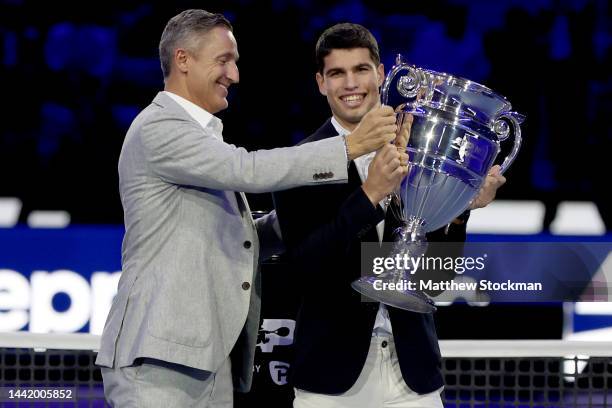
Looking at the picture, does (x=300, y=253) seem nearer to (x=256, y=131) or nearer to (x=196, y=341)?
(x=196, y=341)

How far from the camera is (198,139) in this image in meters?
2.39

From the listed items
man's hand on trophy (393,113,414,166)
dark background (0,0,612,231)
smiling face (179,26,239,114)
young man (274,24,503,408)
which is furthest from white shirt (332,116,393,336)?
dark background (0,0,612,231)

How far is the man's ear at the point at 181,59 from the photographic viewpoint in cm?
254

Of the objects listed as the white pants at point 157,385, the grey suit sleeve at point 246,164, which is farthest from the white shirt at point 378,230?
the white pants at point 157,385

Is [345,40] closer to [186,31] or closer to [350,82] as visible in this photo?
[350,82]

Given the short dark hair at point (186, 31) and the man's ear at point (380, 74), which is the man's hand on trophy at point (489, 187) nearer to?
the man's ear at point (380, 74)

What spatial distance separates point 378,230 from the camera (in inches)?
104

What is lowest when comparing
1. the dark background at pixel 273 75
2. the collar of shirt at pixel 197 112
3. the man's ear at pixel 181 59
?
the collar of shirt at pixel 197 112

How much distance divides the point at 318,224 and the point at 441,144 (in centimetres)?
35

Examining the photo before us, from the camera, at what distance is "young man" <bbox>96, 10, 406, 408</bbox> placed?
2.35m

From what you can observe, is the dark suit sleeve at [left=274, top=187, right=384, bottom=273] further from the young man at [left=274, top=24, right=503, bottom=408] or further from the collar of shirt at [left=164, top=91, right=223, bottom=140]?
the collar of shirt at [left=164, top=91, right=223, bottom=140]

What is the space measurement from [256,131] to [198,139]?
3063mm

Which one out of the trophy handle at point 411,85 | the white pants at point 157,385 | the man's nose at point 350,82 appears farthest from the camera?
the man's nose at point 350,82

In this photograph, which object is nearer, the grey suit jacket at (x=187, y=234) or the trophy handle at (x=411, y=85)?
the grey suit jacket at (x=187, y=234)
